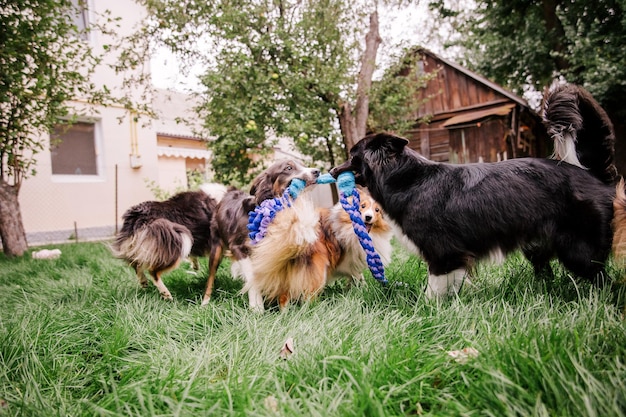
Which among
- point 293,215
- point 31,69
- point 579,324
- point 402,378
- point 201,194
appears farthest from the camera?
point 31,69

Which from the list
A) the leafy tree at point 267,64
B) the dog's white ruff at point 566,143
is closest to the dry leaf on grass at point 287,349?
the dog's white ruff at point 566,143

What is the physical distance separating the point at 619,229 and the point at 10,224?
812cm

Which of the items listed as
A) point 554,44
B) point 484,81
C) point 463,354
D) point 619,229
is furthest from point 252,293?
point 554,44

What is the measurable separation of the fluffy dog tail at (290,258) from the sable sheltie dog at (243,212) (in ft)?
1.29

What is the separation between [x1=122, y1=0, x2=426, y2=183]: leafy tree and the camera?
595cm

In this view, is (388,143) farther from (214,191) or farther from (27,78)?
(27,78)

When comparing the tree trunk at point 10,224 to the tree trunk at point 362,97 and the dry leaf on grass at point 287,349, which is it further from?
the dry leaf on grass at point 287,349

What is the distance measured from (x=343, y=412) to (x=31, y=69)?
652 cm

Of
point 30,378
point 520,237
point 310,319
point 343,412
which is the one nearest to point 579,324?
point 520,237

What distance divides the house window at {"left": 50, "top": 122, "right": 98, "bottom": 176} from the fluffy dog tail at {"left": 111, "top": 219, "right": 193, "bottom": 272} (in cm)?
732

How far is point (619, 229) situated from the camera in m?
1.98

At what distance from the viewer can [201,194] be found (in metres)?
4.21

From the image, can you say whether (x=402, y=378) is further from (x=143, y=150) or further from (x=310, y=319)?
(x=143, y=150)

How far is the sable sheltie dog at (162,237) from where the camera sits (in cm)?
339
